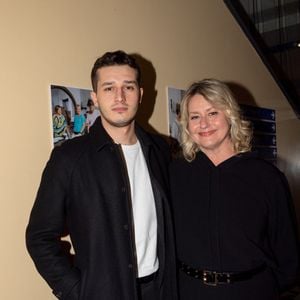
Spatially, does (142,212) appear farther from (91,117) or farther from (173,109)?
A: (173,109)

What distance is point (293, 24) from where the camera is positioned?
3455 mm

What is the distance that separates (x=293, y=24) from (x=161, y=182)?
2.64 meters

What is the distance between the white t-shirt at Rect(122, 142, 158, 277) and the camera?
4.99 feet

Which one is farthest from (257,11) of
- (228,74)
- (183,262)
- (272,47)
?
(183,262)

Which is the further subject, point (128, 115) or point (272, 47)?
point (272, 47)

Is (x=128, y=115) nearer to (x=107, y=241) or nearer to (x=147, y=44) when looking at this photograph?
(x=107, y=241)

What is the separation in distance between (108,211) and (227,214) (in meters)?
0.54

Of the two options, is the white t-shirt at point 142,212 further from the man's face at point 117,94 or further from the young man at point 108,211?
the man's face at point 117,94

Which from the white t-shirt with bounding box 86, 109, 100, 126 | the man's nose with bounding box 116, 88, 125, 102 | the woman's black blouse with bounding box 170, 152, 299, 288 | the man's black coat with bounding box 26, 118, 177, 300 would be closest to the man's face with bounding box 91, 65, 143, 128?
the man's nose with bounding box 116, 88, 125, 102

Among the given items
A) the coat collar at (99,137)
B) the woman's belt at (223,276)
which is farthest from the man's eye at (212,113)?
the woman's belt at (223,276)

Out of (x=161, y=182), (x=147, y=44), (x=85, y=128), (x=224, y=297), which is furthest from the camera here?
(x=147, y=44)

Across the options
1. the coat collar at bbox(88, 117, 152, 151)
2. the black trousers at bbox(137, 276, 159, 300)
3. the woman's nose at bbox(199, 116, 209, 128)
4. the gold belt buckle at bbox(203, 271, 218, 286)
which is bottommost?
the black trousers at bbox(137, 276, 159, 300)

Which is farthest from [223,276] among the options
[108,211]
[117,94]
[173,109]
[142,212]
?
[173,109]

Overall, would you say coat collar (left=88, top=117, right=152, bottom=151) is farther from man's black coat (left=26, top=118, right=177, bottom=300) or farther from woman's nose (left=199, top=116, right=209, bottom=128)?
woman's nose (left=199, top=116, right=209, bottom=128)
